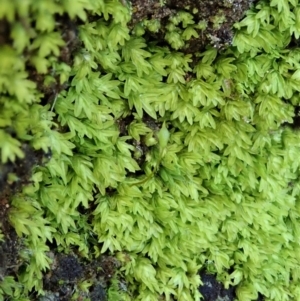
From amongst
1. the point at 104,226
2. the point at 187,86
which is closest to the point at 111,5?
the point at 187,86

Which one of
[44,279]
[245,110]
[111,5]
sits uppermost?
[111,5]

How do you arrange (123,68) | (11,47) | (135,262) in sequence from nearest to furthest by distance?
(11,47)
(123,68)
(135,262)

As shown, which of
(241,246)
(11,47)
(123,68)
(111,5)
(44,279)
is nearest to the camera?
(11,47)

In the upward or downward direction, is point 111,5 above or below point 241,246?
above

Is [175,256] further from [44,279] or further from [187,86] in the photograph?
[187,86]

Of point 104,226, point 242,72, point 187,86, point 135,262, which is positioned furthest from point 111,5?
point 135,262

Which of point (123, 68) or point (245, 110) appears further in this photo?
point (245, 110)
